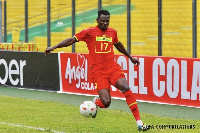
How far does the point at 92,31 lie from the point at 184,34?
9.20 m

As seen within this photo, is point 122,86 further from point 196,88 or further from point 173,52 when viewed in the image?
point 173,52

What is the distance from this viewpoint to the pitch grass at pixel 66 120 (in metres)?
11.9

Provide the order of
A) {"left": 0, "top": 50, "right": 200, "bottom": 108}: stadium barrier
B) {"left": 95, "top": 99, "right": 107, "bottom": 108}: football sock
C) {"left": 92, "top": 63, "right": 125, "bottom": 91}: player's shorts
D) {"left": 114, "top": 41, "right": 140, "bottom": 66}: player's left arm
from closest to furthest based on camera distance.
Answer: {"left": 92, "top": 63, "right": 125, "bottom": 91}: player's shorts < {"left": 95, "top": 99, "right": 107, "bottom": 108}: football sock < {"left": 114, "top": 41, "right": 140, "bottom": 66}: player's left arm < {"left": 0, "top": 50, "right": 200, "bottom": 108}: stadium barrier

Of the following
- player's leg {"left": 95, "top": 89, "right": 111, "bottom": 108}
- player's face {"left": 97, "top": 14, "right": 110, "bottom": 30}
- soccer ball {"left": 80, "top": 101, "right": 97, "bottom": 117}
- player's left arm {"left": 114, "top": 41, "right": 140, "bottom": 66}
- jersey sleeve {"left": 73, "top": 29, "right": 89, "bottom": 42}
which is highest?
player's face {"left": 97, "top": 14, "right": 110, "bottom": 30}

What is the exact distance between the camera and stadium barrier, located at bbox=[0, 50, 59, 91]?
19.9 meters

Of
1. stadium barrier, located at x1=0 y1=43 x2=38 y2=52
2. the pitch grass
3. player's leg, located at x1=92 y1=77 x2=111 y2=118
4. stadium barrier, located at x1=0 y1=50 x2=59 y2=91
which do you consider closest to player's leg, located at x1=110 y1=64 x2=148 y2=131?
player's leg, located at x1=92 y1=77 x2=111 y2=118

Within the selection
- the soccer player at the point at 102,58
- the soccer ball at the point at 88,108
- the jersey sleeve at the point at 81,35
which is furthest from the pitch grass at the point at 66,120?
the jersey sleeve at the point at 81,35

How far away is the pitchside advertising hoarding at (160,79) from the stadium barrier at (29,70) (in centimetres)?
129

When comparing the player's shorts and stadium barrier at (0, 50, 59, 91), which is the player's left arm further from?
stadium barrier at (0, 50, 59, 91)

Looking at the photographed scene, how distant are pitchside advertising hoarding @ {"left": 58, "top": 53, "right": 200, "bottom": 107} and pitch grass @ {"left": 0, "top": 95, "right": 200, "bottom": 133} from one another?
6.23 ft

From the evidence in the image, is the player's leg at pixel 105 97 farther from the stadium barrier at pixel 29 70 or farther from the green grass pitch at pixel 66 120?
the stadium barrier at pixel 29 70

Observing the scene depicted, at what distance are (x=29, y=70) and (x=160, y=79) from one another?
559 cm

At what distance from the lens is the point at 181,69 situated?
15.9 m

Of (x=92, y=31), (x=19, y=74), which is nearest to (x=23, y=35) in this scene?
(x=19, y=74)
